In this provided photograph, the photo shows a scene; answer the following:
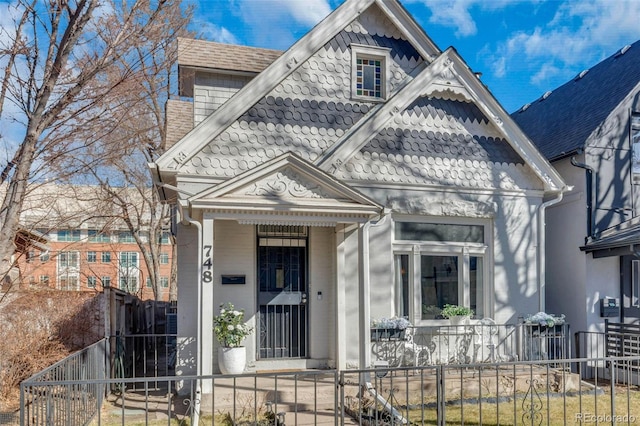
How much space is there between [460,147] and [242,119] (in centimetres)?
448

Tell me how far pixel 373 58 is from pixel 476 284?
5158mm

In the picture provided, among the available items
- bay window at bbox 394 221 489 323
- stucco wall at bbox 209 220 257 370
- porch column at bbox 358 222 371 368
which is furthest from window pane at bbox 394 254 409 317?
stucco wall at bbox 209 220 257 370

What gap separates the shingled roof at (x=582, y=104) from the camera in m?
11.8

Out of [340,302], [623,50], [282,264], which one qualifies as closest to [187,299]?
[282,264]

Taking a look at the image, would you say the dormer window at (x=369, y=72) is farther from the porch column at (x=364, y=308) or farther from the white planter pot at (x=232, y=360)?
the white planter pot at (x=232, y=360)

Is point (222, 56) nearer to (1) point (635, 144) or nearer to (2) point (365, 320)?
(2) point (365, 320)

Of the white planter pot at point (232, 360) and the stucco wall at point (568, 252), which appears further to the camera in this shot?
the stucco wall at point (568, 252)

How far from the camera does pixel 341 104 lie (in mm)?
9773

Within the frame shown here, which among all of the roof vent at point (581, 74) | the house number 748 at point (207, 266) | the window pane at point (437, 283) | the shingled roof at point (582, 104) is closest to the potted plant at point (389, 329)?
the window pane at point (437, 283)

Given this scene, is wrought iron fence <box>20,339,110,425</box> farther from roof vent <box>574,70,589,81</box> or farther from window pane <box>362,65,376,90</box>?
roof vent <box>574,70,589,81</box>

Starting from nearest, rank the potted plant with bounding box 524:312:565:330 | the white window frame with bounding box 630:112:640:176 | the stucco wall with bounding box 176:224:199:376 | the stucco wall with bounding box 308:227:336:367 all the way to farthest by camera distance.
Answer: the stucco wall with bounding box 176:224:199:376 < the stucco wall with bounding box 308:227:336:367 < the potted plant with bounding box 524:312:565:330 < the white window frame with bounding box 630:112:640:176

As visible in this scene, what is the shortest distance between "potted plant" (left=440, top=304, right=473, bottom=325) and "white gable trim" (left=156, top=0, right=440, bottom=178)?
5129 millimetres

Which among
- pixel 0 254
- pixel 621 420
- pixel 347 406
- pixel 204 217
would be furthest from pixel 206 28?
pixel 621 420

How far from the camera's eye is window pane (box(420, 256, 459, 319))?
994cm
